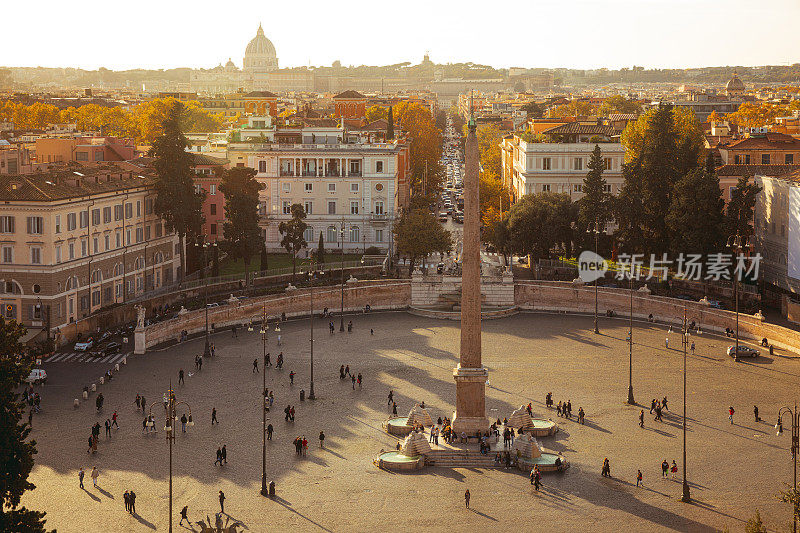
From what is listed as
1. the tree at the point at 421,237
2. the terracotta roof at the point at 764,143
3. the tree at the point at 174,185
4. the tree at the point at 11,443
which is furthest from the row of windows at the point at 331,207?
the tree at the point at 11,443

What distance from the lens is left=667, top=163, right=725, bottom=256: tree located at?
73688 mm

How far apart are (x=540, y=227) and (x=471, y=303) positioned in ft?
122

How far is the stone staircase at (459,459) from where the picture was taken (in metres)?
44.2

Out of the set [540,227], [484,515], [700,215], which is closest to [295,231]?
[540,227]

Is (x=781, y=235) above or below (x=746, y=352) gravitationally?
above

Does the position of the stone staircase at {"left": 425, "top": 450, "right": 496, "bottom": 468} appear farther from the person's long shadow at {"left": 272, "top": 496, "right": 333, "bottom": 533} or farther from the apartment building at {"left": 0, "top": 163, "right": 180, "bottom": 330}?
the apartment building at {"left": 0, "top": 163, "right": 180, "bottom": 330}

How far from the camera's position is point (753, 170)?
273 ft

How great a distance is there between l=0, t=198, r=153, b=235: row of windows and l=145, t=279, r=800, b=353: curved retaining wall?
26.3 feet

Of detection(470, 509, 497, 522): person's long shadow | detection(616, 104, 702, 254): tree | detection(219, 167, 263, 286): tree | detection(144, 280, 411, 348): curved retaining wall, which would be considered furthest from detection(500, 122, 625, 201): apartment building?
detection(470, 509, 497, 522): person's long shadow

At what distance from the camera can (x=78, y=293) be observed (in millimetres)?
66000

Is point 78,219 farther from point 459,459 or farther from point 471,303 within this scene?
point 459,459

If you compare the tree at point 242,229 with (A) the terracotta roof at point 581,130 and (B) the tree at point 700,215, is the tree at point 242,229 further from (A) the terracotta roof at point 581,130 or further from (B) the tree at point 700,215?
(A) the terracotta roof at point 581,130

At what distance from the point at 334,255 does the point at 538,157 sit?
19.6 metres

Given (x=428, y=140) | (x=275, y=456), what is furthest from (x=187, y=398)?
(x=428, y=140)
